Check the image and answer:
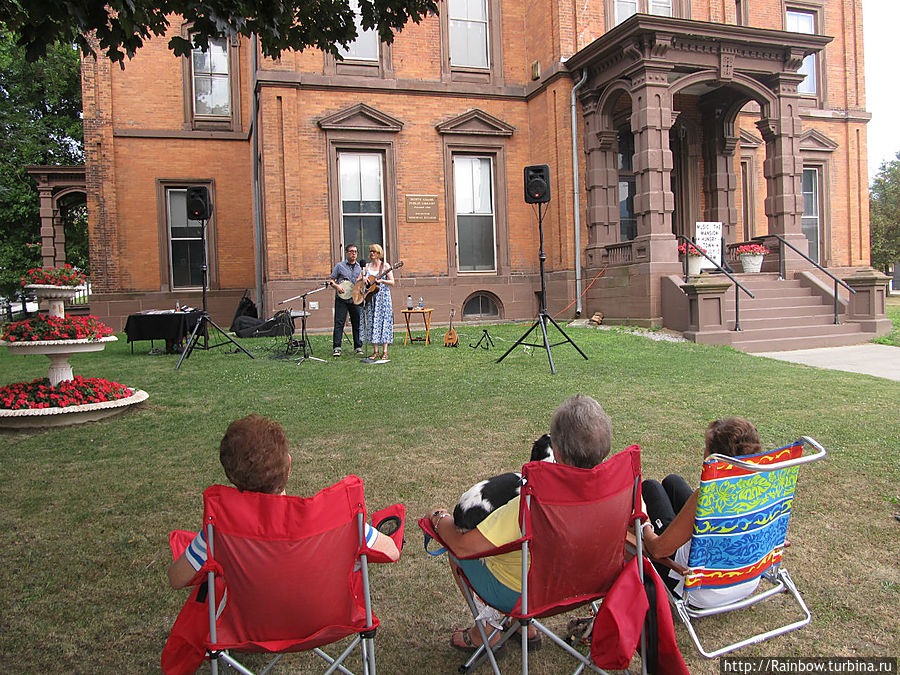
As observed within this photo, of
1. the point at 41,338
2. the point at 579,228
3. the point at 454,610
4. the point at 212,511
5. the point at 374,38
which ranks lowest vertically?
the point at 454,610

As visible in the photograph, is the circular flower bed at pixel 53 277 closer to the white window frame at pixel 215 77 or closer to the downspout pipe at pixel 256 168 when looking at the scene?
the downspout pipe at pixel 256 168

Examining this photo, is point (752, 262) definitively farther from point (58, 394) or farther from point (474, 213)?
point (58, 394)

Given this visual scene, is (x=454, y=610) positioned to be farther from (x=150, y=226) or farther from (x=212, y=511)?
(x=150, y=226)

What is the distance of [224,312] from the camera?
18.8m

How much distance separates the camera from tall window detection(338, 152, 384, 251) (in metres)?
15.9

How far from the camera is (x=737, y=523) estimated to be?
2.30 metres

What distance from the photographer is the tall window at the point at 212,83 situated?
723 inches

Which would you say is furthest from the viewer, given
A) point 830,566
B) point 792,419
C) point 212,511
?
point 792,419

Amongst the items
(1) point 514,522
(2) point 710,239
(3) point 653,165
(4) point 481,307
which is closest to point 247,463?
(1) point 514,522

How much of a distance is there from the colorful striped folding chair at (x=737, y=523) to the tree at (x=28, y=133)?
1183 inches

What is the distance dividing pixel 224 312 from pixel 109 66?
744 centimetres

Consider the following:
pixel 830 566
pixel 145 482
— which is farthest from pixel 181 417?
pixel 830 566

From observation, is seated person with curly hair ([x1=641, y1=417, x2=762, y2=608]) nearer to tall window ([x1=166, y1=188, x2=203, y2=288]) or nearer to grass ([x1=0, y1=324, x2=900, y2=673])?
grass ([x1=0, y1=324, x2=900, y2=673])

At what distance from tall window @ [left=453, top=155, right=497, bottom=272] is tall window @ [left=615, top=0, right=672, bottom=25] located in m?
5.16
